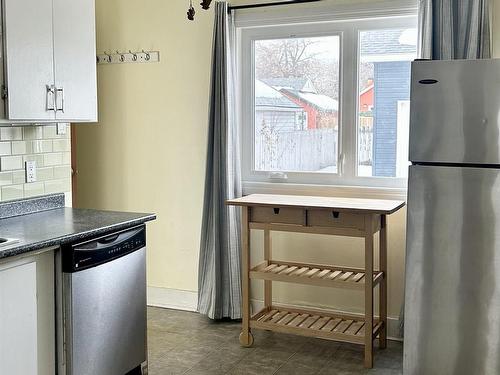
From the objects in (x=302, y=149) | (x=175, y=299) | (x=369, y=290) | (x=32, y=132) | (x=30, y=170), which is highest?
(x=32, y=132)

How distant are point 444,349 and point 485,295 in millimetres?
361

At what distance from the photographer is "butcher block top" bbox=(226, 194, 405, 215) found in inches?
146

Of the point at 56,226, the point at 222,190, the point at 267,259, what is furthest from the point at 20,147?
the point at 267,259

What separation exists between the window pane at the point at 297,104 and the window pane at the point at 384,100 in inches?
7.6

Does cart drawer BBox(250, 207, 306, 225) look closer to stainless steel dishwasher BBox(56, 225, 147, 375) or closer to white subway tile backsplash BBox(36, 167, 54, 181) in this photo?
stainless steel dishwasher BBox(56, 225, 147, 375)

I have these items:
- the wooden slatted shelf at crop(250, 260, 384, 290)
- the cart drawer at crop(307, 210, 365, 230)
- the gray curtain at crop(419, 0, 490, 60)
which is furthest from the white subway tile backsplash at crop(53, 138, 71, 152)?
the gray curtain at crop(419, 0, 490, 60)

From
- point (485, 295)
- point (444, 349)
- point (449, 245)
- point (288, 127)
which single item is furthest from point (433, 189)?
point (288, 127)

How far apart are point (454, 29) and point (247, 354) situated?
228 centimetres

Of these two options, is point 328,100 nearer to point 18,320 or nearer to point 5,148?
point 5,148

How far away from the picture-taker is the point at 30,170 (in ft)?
11.8

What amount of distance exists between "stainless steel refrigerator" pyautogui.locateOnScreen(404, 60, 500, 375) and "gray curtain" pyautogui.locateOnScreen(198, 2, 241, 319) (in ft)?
4.96

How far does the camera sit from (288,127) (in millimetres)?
4559

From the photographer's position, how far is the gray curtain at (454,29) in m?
3.71

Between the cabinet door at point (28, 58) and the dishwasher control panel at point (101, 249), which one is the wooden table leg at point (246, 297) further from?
the cabinet door at point (28, 58)
